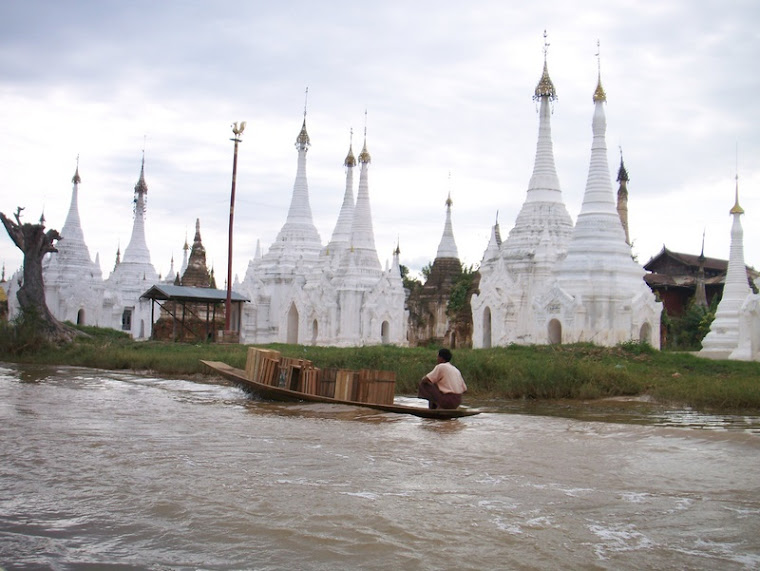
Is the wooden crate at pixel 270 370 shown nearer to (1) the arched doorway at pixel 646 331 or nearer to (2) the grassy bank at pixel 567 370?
(2) the grassy bank at pixel 567 370

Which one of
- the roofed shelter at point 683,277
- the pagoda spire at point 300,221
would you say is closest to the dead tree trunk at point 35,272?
the pagoda spire at point 300,221

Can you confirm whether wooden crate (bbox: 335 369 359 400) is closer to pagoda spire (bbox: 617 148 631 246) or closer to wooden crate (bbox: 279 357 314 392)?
wooden crate (bbox: 279 357 314 392)

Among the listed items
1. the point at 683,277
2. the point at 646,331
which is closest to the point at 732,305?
the point at 646,331

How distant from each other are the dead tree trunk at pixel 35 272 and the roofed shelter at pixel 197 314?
434 cm

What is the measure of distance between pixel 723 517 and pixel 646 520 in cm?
69

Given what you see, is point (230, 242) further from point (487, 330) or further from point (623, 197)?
point (623, 197)

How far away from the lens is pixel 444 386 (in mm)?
12906

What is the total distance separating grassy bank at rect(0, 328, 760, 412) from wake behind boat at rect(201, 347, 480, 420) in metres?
3.77

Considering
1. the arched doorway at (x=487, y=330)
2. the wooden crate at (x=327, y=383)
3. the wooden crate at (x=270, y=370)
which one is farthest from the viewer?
the arched doorway at (x=487, y=330)

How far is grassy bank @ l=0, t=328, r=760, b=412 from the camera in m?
15.3

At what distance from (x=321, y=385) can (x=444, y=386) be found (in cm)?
240

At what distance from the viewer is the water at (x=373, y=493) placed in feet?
19.8

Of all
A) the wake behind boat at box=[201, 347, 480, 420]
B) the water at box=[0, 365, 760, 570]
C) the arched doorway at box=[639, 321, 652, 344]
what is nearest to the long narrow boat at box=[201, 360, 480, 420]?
the wake behind boat at box=[201, 347, 480, 420]

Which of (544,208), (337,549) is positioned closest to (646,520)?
(337,549)
